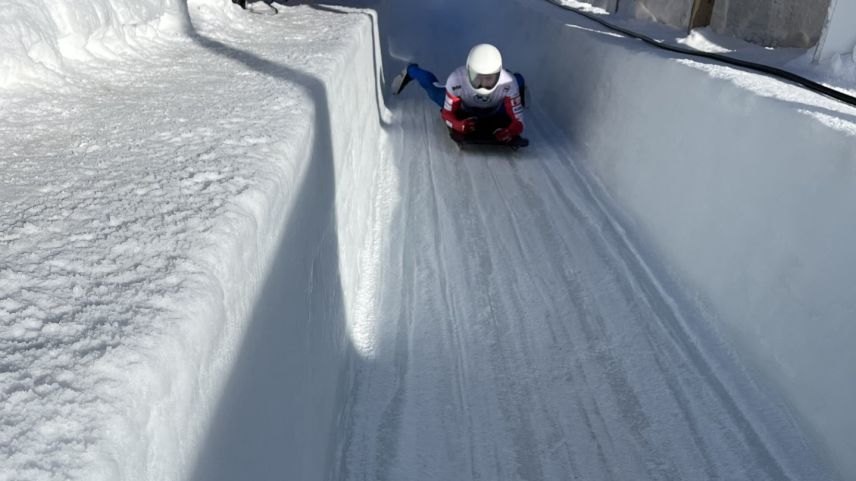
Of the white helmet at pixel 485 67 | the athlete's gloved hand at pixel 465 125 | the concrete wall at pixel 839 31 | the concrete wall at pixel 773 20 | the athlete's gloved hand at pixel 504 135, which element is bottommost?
the athlete's gloved hand at pixel 504 135

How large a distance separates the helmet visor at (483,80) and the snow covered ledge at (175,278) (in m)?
2.92

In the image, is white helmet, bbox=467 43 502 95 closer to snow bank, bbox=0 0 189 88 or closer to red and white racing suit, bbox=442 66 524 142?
red and white racing suit, bbox=442 66 524 142

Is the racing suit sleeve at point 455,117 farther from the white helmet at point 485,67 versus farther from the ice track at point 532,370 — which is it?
the ice track at point 532,370

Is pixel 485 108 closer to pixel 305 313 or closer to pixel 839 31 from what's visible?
pixel 839 31

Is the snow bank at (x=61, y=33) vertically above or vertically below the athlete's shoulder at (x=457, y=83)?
above

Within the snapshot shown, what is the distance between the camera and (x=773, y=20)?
6359 millimetres

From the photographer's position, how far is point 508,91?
6.32m

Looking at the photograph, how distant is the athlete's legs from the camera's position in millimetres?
7014

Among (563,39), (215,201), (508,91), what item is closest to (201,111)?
(215,201)

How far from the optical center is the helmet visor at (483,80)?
6.19 m

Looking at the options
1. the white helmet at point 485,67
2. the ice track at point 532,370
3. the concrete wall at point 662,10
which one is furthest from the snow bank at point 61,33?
the concrete wall at point 662,10

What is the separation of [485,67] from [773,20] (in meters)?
2.79

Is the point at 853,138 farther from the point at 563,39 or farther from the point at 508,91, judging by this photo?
the point at 563,39

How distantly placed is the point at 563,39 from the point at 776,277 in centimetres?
573
